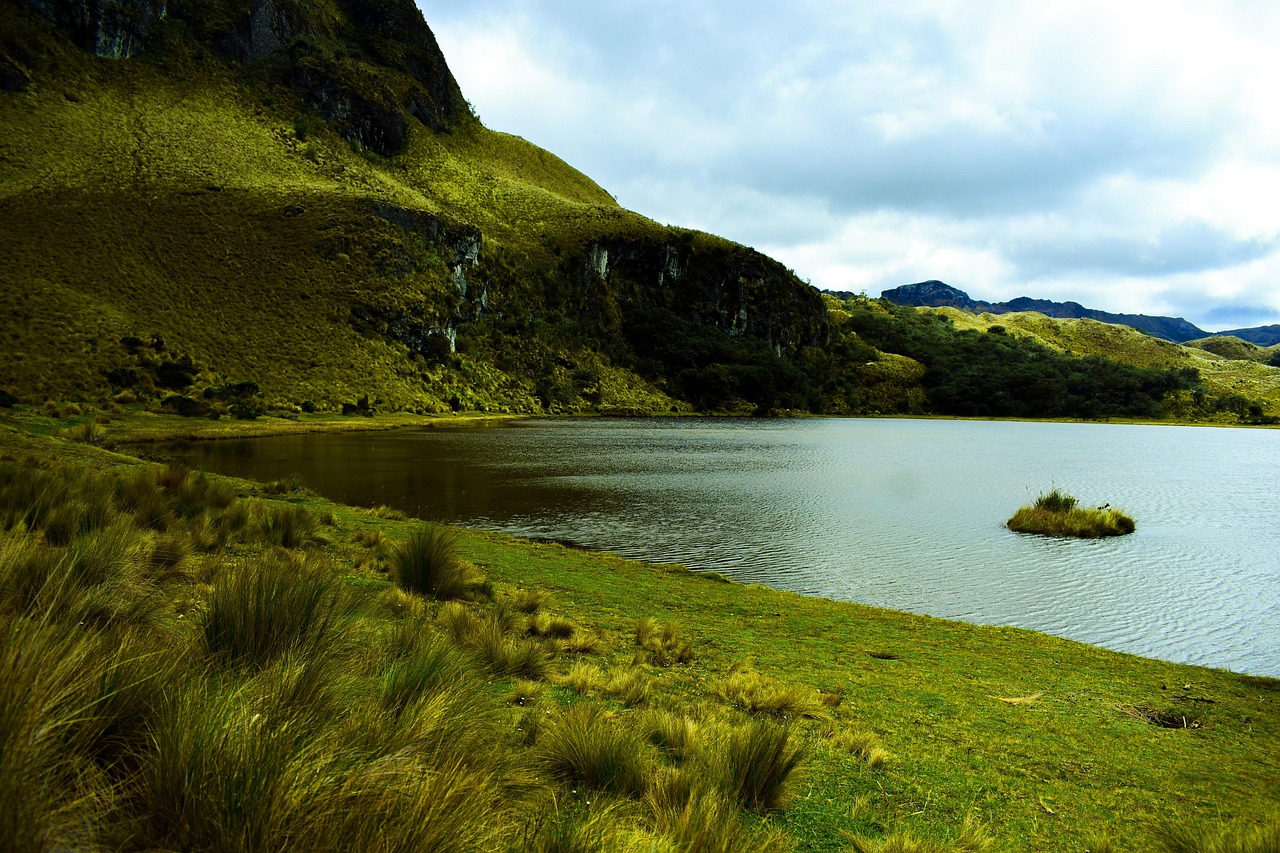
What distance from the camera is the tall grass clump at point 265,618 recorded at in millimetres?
3682

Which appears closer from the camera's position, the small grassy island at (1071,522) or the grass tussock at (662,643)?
the grass tussock at (662,643)

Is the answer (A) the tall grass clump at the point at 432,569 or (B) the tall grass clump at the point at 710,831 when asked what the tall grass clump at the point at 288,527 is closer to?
(A) the tall grass clump at the point at 432,569

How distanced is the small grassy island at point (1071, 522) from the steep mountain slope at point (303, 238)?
4618cm

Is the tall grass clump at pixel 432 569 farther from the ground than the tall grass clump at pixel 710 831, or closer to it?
closer to it

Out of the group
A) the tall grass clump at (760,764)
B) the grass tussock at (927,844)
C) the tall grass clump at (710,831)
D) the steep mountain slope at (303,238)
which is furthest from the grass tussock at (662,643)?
the steep mountain slope at (303,238)

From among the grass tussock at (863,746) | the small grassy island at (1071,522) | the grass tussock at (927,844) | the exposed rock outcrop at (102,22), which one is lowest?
the small grassy island at (1071,522)

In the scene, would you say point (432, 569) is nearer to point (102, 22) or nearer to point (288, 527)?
point (288, 527)

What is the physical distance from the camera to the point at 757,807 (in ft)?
11.9

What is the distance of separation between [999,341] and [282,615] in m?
201

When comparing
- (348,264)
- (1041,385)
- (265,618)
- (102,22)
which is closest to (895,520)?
(265,618)

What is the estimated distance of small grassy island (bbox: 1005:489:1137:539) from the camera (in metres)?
18.9

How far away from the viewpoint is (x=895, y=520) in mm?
20000

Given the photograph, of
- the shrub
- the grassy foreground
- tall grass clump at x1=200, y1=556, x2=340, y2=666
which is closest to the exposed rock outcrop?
the grassy foreground

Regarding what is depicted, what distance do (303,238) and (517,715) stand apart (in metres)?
75.3
